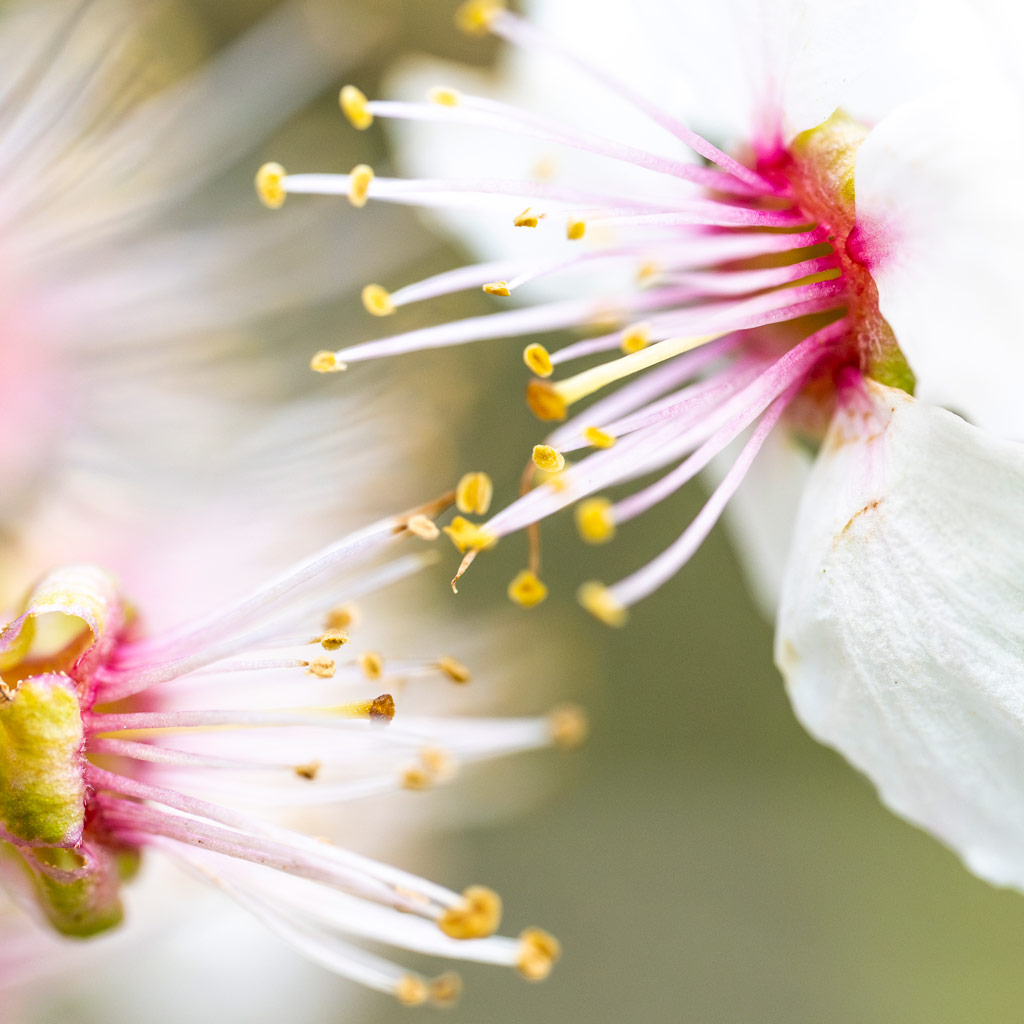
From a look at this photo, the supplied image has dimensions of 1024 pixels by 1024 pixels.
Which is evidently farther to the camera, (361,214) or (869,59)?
(361,214)

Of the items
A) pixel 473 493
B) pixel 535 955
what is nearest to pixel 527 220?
pixel 473 493

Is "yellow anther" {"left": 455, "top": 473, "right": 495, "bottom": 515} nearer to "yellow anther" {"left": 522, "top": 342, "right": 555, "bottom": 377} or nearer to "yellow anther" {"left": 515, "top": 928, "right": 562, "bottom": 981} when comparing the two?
"yellow anther" {"left": 522, "top": 342, "right": 555, "bottom": 377}

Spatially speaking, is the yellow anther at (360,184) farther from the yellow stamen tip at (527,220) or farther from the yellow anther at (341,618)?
the yellow anther at (341,618)

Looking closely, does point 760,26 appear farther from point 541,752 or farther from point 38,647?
point 541,752

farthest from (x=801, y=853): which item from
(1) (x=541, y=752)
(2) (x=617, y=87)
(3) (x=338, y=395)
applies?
(2) (x=617, y=87)

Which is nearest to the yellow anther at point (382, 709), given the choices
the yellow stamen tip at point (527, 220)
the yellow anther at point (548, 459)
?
the yellow anther at point (548, 459)

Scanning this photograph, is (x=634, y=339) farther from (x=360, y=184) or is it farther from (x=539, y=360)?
(x=360, y=184)
